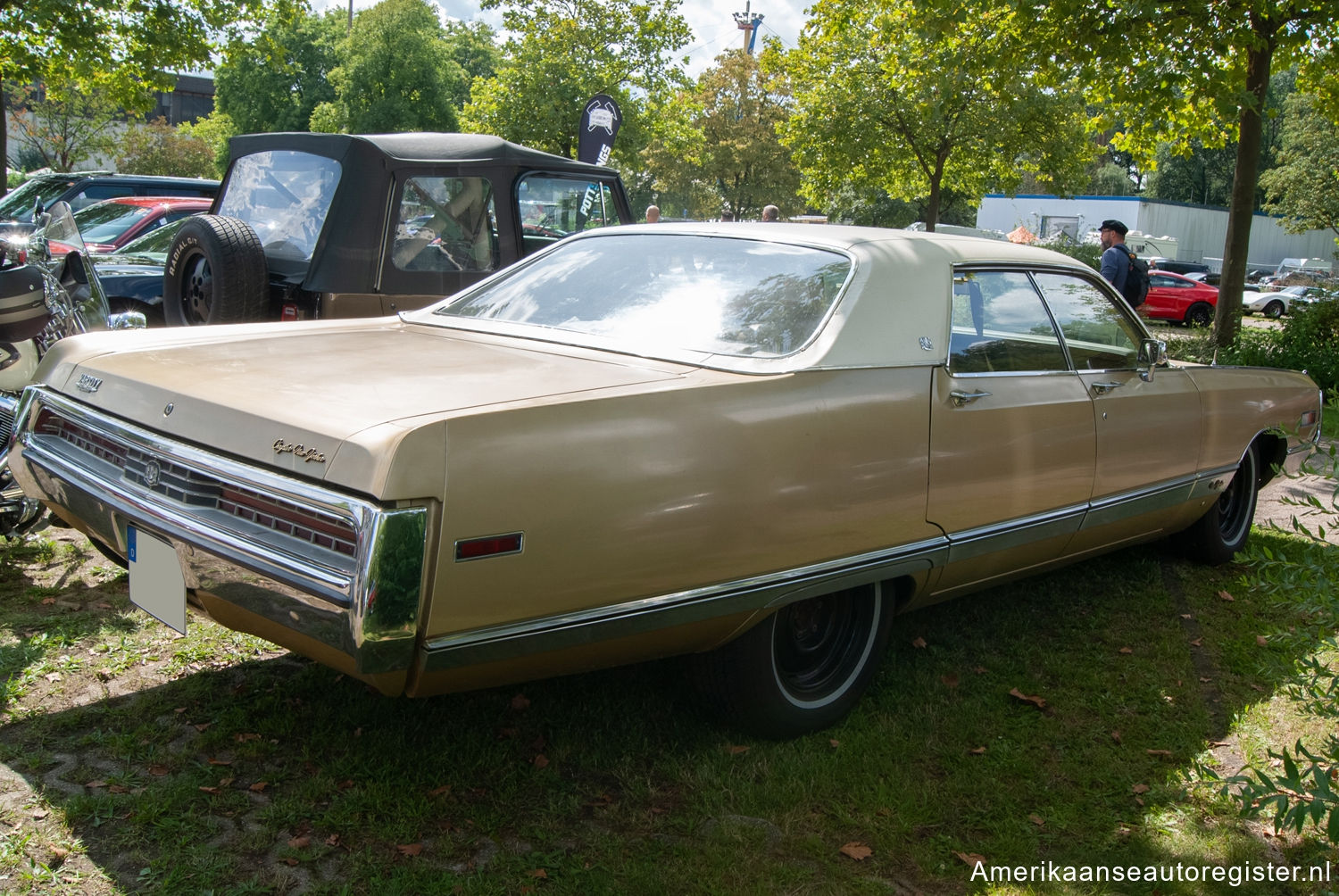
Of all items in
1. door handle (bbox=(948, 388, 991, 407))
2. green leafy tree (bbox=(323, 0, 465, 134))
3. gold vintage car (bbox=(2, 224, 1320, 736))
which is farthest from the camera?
green leafy tree (bbox=(323, 0, 465, 134))

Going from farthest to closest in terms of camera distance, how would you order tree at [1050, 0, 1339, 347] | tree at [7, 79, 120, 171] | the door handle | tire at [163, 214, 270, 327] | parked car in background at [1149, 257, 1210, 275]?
tree at [7, 79, 120, 171], parked car in background at [1149, 257, 1210, 275], tree at [1050, 0, 1339, 347], tire at [163, 214, 270, 327], the door handle

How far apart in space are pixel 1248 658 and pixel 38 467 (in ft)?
14.1

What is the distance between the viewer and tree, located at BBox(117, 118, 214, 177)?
110ft

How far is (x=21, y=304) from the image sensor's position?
13.6 feet

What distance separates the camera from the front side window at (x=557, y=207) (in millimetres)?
6898

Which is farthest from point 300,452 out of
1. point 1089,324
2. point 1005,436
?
point 1089,324

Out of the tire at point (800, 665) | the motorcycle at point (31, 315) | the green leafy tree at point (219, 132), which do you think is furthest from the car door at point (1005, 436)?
the green leafy tree at point (219, 132)

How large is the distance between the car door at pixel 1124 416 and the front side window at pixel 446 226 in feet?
11.9

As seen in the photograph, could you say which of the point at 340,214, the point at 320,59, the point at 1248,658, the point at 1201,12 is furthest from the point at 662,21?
the point at 320,59

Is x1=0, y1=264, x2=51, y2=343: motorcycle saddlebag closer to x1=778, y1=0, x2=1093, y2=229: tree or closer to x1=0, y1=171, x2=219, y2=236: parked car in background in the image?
x1=0, y1=171, x2=219, y2=236: parked car in background

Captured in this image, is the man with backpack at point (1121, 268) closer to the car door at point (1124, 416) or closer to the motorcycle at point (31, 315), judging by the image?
the car door at point (1124, 416)

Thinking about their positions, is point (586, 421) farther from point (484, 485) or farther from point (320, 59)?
point (320, 59)

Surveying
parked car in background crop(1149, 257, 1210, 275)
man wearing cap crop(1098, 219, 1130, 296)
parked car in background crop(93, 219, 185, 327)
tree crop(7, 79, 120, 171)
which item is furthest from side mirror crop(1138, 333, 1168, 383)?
tree crop(7, 79, 120, 171)

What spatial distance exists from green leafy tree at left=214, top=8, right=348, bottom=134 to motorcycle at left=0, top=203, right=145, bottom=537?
42.2 m
